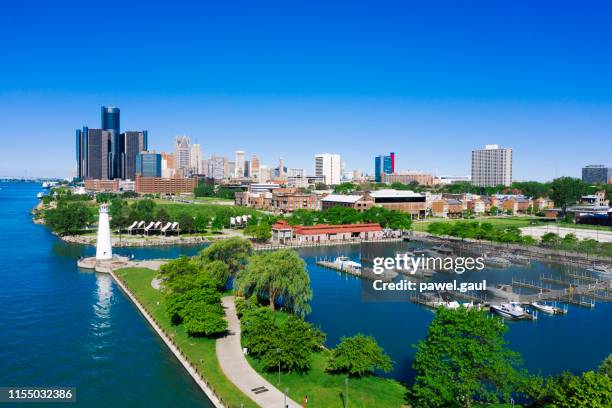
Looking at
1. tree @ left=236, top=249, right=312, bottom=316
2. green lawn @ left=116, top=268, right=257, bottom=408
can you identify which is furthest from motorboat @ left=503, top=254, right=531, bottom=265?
green lawn @ left=116, top=268, right=257, bottom=408

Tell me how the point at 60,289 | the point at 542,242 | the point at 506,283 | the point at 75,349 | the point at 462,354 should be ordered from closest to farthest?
the point at 462,354, the point at 75,349, the point at 60,289, the point at 506,283, the point at 542,242

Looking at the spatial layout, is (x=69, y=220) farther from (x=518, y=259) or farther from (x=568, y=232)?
(x=568, y=232)

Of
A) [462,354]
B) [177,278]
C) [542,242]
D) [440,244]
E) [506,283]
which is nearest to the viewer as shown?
[462,354]

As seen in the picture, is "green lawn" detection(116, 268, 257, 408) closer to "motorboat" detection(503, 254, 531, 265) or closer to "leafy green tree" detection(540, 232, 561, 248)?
"motorboat" detection(503, 254, 531, 265)

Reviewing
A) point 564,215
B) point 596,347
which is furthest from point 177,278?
point 564,215

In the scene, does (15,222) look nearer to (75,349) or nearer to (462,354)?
(75,349)

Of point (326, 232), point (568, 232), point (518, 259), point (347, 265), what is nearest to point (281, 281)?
point (347, 265)
